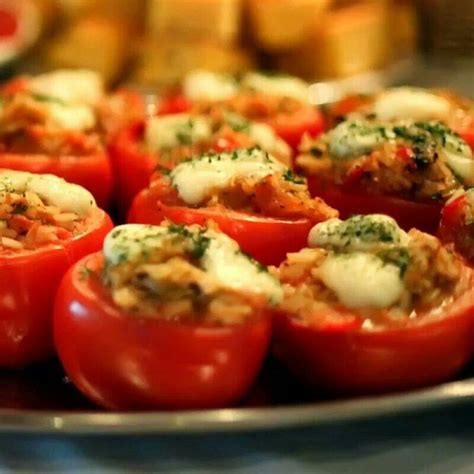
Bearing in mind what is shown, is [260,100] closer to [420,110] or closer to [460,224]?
[420,110]

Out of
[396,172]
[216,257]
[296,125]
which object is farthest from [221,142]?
[216,257]

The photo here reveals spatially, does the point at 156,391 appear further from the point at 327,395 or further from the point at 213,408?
the point at 327,395

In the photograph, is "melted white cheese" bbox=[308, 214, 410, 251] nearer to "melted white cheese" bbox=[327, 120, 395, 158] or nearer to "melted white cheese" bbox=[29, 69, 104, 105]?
"melted white cheese" bbox=[327, 120, 395, 158]

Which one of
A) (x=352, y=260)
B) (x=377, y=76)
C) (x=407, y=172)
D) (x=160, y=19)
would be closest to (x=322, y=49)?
(x=377, y=76)

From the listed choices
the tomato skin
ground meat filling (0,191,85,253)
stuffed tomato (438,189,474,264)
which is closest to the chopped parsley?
stuffed tomato (438,189,474,264)

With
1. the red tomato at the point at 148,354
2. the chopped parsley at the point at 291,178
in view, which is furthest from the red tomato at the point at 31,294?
the chopped parsley at the point at 291,178

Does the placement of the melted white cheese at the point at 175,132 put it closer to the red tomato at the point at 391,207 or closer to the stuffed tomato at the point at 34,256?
the red tomato at the point at 391,207
